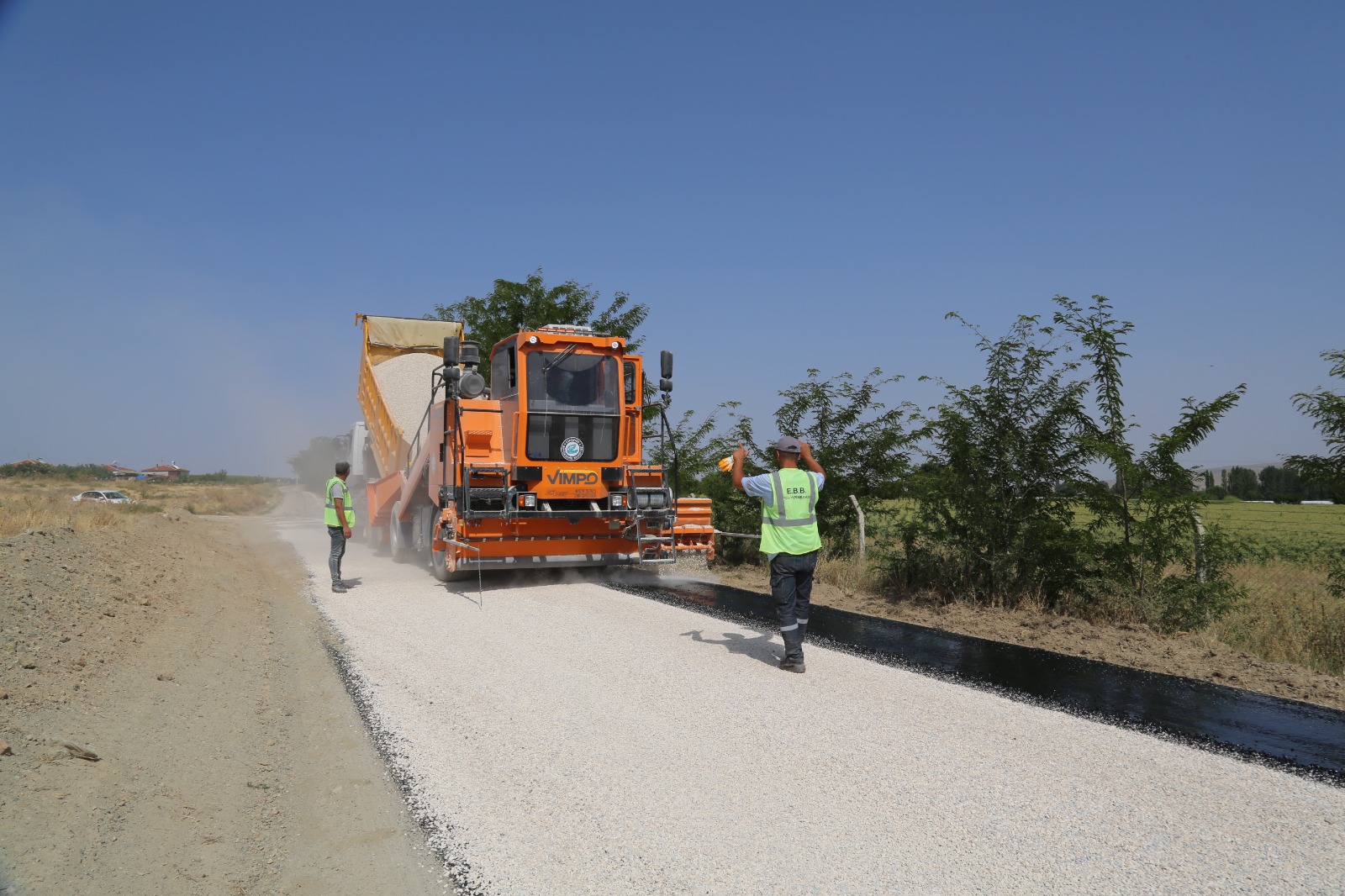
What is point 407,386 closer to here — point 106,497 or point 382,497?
point 382,497

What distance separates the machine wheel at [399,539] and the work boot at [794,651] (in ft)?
29.4

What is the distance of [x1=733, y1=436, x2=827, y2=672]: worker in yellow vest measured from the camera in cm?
636

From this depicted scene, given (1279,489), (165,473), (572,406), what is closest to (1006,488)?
(572,406)

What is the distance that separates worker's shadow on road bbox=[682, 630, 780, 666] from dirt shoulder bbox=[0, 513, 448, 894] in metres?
3.03

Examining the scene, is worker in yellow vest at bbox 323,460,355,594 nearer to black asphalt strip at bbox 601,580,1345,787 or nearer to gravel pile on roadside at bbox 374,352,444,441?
gravel pile on roadside at bbox 374,352,444,441

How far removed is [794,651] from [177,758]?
3987 millimetres

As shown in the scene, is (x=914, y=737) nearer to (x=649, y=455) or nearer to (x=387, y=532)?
(x=649, y=455)

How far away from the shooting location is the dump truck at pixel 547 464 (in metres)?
10.5

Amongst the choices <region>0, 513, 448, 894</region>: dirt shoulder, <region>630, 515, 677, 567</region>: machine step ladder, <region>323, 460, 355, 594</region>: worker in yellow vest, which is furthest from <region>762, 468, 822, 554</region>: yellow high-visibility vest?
<region>323, 460, 355, 594</region>: worker in yellow vest

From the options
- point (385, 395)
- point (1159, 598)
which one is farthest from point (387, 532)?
point (1159, 598)

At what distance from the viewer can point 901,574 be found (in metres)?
10.3

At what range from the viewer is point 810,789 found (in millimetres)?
4102

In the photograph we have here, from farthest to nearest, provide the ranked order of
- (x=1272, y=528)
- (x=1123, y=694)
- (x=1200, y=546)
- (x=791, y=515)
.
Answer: (x=1272, y=528), (x=1200, y=546), (x=791, y=515), (x=1123, y=694)

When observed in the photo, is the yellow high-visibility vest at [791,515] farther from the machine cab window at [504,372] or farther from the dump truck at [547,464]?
the machine cab window at [504,372]
